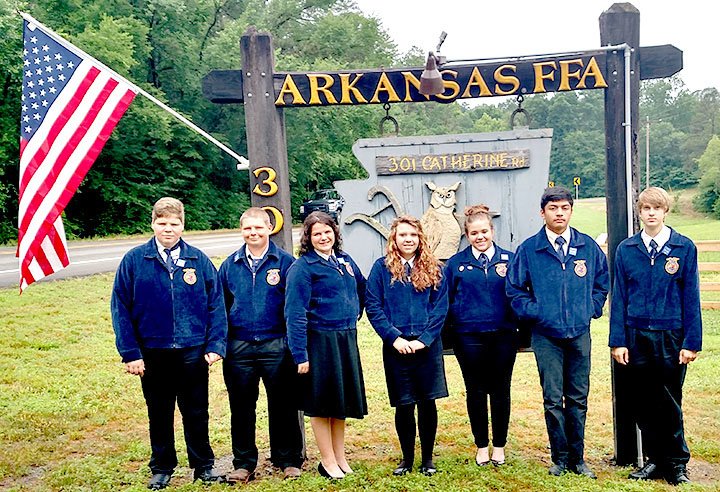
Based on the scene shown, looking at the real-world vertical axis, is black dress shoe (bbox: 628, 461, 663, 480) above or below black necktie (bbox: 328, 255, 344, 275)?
below

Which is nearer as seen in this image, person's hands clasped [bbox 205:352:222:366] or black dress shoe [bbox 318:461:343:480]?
person's hands clasped [bbox 205:352:222:366]

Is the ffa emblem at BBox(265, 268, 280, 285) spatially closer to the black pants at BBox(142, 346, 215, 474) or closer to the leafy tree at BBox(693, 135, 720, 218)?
the black pants at BBox(142, 346, 215, 474)

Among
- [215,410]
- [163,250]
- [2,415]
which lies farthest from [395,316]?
[2,415]

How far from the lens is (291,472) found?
420 cm

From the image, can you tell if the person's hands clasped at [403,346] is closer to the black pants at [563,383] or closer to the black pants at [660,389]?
the black pants at [563,383]

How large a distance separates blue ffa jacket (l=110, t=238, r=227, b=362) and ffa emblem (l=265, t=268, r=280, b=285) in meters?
0.35

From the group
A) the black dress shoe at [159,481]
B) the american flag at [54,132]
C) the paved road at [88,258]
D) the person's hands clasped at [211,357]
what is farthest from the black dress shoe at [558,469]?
the paved road at [88,258]

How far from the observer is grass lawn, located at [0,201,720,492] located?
161 inches

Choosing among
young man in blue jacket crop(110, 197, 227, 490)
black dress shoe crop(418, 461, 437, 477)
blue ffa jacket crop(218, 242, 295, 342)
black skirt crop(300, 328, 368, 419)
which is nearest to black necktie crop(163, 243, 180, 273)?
young man in blue jacket crop(110, 197, 227, 490)

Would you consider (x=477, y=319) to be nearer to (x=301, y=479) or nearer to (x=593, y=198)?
(x=301, y=479)

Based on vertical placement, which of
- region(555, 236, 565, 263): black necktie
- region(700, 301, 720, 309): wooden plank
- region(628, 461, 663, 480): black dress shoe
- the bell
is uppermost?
the bell

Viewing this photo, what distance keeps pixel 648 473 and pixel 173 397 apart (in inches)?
112

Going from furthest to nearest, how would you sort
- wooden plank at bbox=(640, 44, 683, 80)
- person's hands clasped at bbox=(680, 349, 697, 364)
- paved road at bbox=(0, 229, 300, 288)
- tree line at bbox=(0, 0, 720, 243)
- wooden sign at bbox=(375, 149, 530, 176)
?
tree line at bbox=(0, 0, 720, 243), paved road at bbox=(0, 229, 300, 288), wooden sign at bbox=(375, 149, 530, 176), wooden plank at bbox=(640, 44, 683, 80), person's hands clasped at bbox=(680, 349, 697, 364)

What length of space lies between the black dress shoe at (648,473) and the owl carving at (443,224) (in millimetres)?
1740
